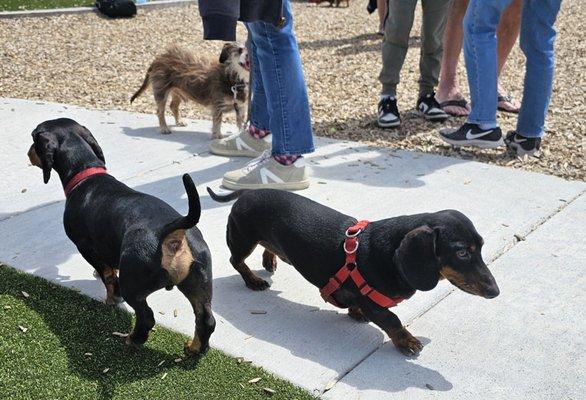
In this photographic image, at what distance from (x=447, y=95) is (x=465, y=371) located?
4195 mm

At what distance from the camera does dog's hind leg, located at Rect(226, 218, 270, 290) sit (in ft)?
11.5

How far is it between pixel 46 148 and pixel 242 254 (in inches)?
44.4

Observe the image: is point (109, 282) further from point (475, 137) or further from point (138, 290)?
point (475, 137)

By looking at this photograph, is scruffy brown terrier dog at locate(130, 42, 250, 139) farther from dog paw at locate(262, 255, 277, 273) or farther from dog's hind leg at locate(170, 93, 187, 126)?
dog paw at locate(262, 255, 277, 273)

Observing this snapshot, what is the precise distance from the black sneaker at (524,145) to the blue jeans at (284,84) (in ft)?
6.00

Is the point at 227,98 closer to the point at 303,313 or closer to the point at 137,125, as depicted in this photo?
the point at 137,125

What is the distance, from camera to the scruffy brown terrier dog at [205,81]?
20.0 feet

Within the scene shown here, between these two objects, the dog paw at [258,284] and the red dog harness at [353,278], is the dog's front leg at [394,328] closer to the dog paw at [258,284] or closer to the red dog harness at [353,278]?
the red dog harness at [353,278]

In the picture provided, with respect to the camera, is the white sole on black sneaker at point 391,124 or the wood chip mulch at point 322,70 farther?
the white sole on black sneaker at point 391,124

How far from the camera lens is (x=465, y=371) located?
2941 mm

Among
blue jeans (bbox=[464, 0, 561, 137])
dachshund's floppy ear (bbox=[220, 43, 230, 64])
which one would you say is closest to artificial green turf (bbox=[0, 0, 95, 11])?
dachshund's floppy ear (bbox=[220, 43, 230, 64])

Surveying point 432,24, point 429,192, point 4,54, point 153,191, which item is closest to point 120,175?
point 153,191

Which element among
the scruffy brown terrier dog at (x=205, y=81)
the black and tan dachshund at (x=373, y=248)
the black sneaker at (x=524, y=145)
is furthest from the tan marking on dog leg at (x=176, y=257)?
the black sneaker at (x=524, y=145)

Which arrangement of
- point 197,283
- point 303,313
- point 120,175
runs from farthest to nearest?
point 120,175, point 303,313, point 197,283
